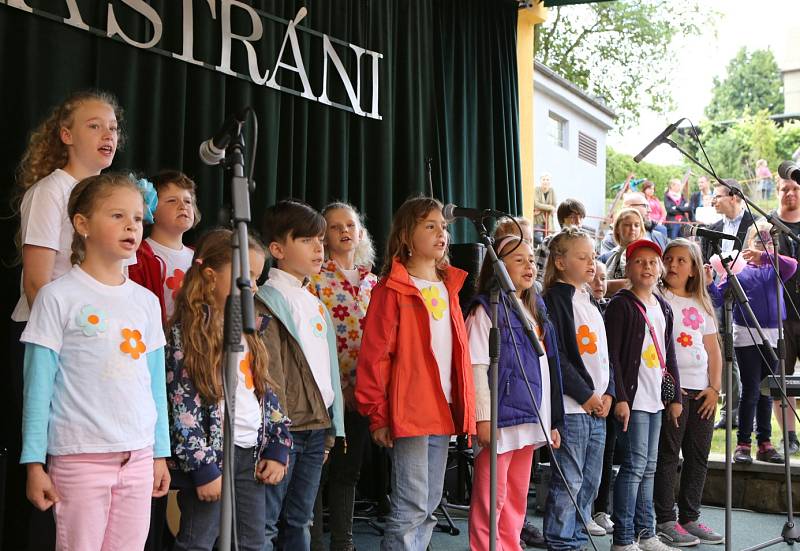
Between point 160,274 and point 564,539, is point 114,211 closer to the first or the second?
point 160,274

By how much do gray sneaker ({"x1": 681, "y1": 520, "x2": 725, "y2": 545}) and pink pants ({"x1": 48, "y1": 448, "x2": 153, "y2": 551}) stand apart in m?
2.88

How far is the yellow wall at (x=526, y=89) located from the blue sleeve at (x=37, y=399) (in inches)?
176

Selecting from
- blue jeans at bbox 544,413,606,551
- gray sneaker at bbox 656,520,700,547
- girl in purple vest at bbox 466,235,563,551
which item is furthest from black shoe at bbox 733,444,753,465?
girl in purple vest at bbox 466,235,563,551

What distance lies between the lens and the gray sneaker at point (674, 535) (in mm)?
4051

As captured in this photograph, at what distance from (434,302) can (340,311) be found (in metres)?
0.58

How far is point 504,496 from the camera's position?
328cm

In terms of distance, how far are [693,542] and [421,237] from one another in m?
2.10

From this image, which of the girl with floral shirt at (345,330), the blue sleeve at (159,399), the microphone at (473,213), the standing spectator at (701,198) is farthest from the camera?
the standing spectator at (701,198)

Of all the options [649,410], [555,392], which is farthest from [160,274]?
[649,410]

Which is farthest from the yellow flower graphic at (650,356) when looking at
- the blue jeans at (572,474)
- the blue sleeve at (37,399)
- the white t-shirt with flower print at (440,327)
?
the blue sleeve at (37,399)

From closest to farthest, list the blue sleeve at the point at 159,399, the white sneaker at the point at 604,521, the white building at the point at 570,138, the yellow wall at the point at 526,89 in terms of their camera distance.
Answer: the blue sleeve at the point at 159,399
the white sneaker at the point at 604,521
the yellow wall at the point at 526,89
the white building at the point at 570,138

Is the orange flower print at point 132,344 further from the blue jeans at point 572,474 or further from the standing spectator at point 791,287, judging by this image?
the standing spectator at point 791,287

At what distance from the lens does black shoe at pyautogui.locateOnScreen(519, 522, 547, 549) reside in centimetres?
406

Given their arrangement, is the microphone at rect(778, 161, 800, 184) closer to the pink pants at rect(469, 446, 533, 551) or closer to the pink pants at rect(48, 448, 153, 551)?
the pink pants at rect(469, 446, 533, 551)
